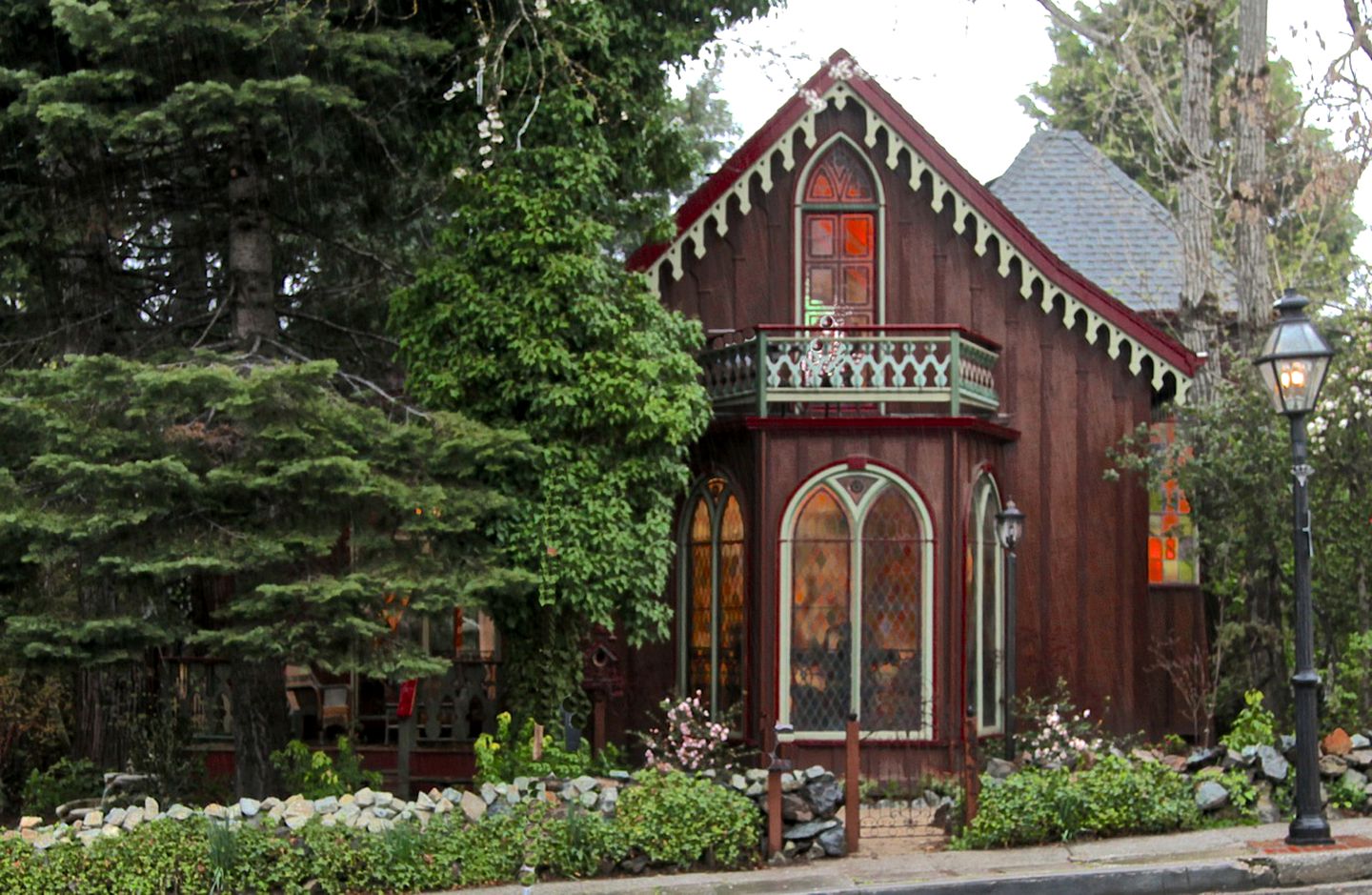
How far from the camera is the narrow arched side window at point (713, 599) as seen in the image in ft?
56.8

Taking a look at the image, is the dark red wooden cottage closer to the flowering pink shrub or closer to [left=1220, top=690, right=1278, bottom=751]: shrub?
the flowering pink shrub

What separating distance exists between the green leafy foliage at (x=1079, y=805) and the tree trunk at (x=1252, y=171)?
262 inches

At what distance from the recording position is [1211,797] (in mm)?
13094

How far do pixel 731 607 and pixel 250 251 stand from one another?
234 inches

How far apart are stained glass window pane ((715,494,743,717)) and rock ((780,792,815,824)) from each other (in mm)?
4529

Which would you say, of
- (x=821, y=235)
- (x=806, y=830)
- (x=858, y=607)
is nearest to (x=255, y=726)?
(x=806, y=830)

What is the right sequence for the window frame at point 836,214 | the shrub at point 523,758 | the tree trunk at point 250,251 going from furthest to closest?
the window frame at point 836,214
the tree trunk at point 250,251
the shrub at point 523,758

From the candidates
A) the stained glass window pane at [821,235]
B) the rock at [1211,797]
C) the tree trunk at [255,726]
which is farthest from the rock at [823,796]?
the stained glass window pane at [821,235]

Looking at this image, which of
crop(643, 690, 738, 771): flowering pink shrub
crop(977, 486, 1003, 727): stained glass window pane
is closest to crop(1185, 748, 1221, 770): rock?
crop(977, 486, 1003, 727): stained glass window pane

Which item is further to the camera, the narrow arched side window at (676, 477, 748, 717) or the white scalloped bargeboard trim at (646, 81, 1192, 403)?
the white scalloped bargeboard trim at (646, 81, 1192, 403)

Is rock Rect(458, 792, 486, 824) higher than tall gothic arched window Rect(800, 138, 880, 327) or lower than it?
lower

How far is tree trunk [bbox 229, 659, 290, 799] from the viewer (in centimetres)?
1502

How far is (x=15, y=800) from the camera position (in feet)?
55.4

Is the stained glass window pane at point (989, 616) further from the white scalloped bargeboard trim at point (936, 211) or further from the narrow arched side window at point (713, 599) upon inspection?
the narrow arched side window at point (713, 599)
